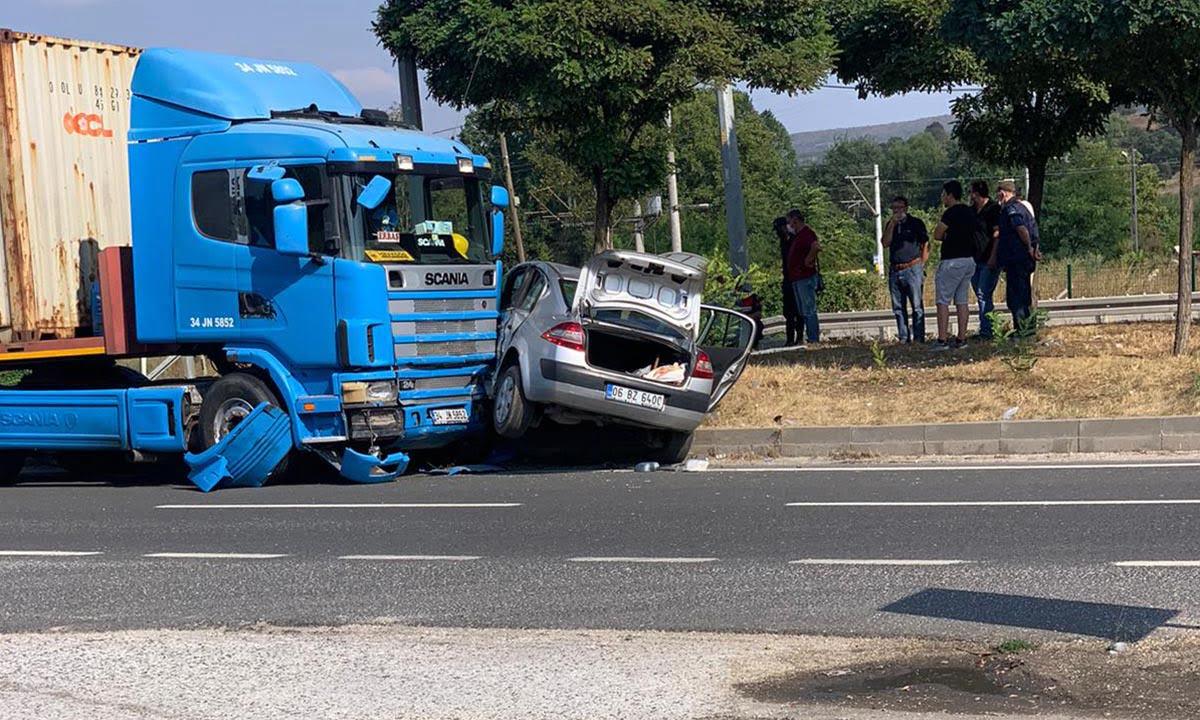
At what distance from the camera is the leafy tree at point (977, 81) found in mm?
19109

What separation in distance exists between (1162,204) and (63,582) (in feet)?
294

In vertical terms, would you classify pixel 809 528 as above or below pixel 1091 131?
below

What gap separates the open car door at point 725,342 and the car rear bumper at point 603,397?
0.62 metres

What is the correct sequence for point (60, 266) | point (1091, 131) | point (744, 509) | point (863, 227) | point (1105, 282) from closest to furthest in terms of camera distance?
1. point (744, 509)
2. point (60, 266)
3. point (1091, 131)
4. point (1105, 282)
5. point (863, 227)

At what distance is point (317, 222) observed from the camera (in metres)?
13.5

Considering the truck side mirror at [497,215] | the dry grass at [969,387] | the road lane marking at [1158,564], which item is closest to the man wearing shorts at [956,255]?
the dry grass at [969,387]

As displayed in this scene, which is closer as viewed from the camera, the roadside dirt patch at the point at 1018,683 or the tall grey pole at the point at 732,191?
the roadside dirt patch at the point at 1018,683

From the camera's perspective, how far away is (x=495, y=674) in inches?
272

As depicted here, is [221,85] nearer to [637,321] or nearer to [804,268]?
[637,321]

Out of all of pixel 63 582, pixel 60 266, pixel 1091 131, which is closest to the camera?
pixel 63 582

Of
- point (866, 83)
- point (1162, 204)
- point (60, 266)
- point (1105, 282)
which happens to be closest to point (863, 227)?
point (1162, 204)

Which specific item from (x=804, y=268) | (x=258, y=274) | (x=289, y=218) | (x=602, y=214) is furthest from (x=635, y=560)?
(x=602, y=214)

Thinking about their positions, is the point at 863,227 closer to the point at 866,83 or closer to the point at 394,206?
the point at 866,83

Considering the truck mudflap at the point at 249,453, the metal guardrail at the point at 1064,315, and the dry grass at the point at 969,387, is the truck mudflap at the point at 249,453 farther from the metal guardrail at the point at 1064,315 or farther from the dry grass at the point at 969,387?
the metal guardrail at the point at 1064,315
